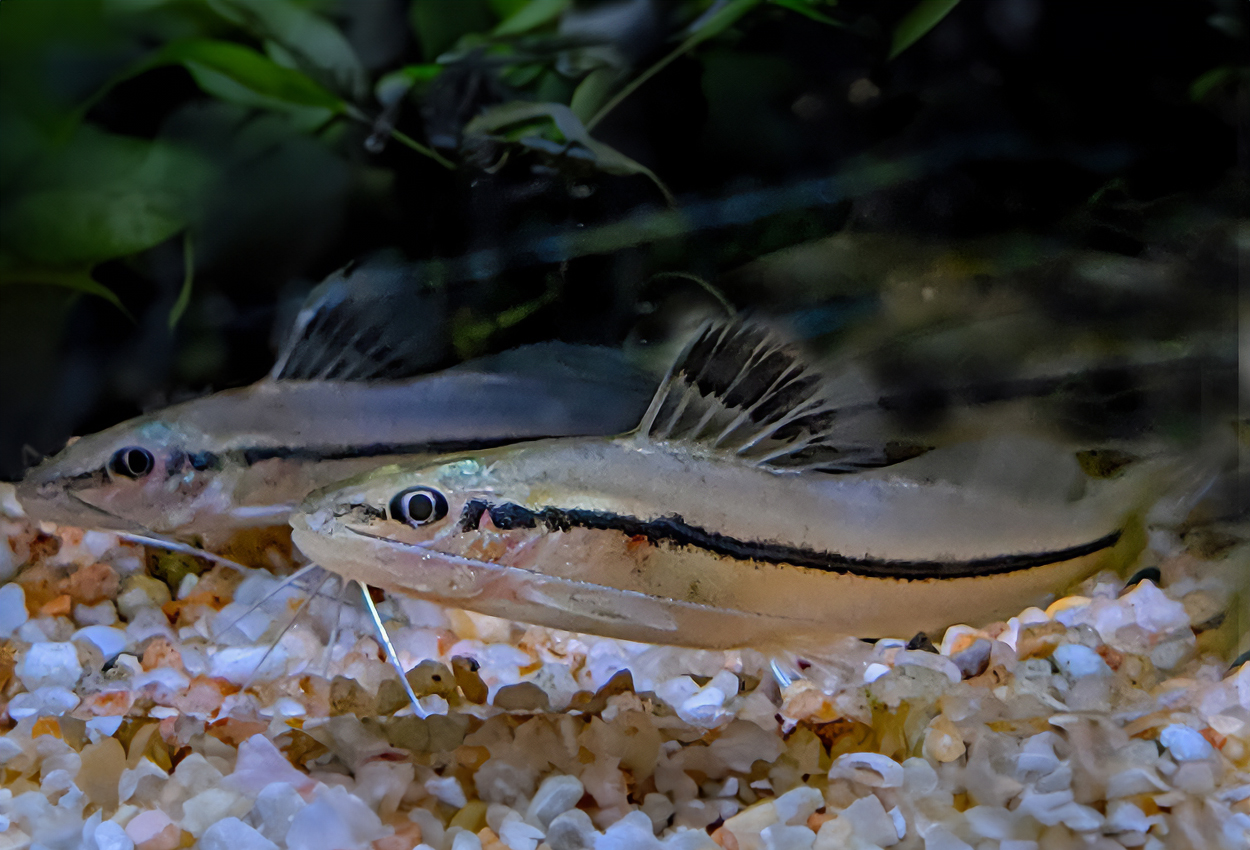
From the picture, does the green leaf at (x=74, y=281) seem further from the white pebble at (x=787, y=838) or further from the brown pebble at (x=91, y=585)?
the white pebble at (x=787, y=838)

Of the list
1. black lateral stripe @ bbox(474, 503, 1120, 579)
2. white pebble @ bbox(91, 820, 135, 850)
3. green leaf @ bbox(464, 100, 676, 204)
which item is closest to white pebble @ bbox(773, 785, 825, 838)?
black lateral stripe @ bbox(474, 503, 1120, 579)

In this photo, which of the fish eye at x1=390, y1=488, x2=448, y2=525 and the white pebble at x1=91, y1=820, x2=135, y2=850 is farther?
the fish eye at x1=390, y1=488, x2=448, y2=525

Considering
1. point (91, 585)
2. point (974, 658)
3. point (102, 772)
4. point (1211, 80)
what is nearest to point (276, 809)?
point (102, 772)

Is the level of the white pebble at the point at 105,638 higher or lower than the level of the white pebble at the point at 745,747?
lower

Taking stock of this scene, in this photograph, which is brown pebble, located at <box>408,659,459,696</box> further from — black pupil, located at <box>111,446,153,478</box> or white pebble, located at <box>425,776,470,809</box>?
black pupil, located at <box>111,446,153,478</box>

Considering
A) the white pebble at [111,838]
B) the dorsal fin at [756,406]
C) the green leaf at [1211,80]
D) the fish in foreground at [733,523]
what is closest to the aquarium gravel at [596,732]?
the white pebble at [111,838]

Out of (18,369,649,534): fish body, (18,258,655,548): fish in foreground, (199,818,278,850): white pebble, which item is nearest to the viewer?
(199,818,278,850): white pebble
